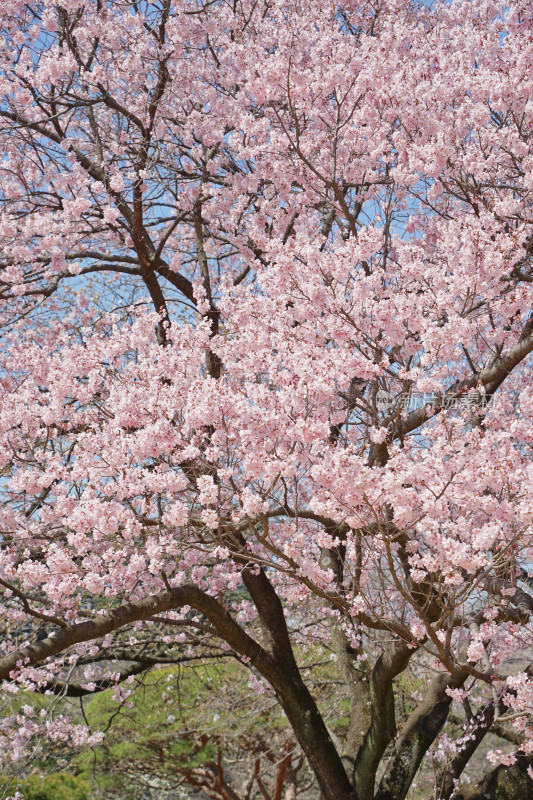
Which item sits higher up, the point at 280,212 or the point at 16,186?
the point at 16,186

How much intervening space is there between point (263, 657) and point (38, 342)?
500 cm

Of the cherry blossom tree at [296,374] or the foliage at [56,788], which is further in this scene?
the foliage at [56,788]

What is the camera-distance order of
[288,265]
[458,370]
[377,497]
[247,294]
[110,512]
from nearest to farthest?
[377,497] < [110,512] < [288,265] < [247,294] < [458,370]

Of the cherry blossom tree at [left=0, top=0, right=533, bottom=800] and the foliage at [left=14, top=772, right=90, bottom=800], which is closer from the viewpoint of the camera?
the cherry blossom tree at [left=0, top=0, right=533, bottom=800]

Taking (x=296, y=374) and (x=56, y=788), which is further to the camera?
(x=56, y=788)

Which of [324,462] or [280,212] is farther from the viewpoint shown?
[280,212]

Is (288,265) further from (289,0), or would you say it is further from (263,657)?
(289,0)

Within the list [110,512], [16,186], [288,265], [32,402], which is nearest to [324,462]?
[110,512]

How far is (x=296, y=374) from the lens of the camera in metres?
4.66

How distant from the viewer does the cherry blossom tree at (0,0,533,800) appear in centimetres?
434

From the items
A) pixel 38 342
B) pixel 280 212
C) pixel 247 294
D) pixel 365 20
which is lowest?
pixel 247 294

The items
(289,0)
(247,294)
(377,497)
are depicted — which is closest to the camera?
(377,497)

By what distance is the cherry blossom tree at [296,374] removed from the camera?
4344 mm

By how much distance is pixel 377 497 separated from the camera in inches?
152
